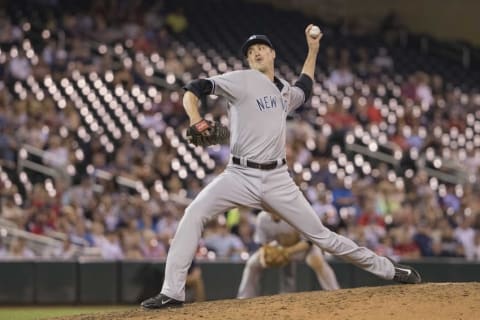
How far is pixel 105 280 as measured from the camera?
13398 millimetres

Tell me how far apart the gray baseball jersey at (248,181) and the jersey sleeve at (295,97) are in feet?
0.69

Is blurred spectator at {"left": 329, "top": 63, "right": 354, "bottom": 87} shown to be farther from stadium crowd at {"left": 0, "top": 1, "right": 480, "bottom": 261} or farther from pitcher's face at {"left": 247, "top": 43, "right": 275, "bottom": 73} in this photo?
pitcher's face at {"left": 247, "top": 43, "right": 275, "bottom": 73}

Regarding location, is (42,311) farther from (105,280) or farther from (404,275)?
(404,275)

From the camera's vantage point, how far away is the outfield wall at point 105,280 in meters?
13.2

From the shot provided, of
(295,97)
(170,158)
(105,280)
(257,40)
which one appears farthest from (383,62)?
(257,40)

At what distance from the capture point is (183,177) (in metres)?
15.6

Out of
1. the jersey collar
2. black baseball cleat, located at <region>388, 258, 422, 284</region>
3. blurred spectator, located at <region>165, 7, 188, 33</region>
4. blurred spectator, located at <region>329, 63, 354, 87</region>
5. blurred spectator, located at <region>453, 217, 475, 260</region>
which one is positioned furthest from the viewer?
blurred spectator, located at <region>165, 7, 188, 33</region>

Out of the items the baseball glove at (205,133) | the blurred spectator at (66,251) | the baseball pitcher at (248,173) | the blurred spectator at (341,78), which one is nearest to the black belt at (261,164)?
the baseball pitcher at (248,173)

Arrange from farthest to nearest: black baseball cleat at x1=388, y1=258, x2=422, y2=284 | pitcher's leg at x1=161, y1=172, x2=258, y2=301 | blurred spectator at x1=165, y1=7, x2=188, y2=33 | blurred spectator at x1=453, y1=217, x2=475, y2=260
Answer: blurred spectator at x1=165, y1=7, x2=188, y2=33
blurred spectator at x1=453, y1=217, x2=475, y2=260
black baseball cleat at x1=388, y1=258, x2=422, y2=284
pitcher's leg at x1=161, y1=172, x2=258, y2=301

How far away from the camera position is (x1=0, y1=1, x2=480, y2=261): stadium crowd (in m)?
13.8

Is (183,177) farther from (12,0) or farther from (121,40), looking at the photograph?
(12,0)

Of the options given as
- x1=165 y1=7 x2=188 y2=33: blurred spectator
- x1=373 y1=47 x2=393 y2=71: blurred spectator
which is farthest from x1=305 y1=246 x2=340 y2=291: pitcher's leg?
x1=373 y1=47 x2=393 y2=71: blurred spectator

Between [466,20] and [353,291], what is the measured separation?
20.1 metres

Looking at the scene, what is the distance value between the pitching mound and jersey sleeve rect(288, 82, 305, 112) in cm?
130
